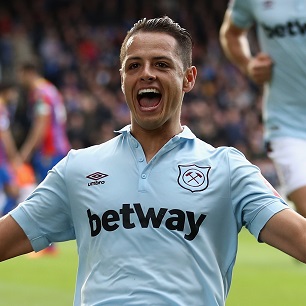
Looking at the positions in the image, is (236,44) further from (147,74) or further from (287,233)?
(287,233)

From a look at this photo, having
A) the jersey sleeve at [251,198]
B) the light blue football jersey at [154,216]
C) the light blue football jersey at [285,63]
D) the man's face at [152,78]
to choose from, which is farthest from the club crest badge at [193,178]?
the light blue football jersey at [285,63]

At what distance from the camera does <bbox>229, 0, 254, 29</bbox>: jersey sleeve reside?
7.57 m

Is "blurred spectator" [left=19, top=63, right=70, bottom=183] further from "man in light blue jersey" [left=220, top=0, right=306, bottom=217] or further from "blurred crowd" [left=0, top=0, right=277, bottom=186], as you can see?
"blurred crowd" [left=0, top=0, right=277, bottom=186]

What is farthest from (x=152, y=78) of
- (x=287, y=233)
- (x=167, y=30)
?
(x=287, y=233)

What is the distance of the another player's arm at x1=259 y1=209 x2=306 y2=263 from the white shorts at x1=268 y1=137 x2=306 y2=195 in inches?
106

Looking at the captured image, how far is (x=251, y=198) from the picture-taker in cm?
417

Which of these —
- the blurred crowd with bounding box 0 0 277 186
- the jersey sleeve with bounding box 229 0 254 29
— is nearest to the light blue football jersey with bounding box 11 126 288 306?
the jersey sleeve with bounding box 229 0 254 29

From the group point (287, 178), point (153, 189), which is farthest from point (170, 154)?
point (287, 178)

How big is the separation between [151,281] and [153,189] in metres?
0.38

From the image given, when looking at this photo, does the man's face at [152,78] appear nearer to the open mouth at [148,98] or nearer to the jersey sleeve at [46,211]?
the open mouth at [148,98]

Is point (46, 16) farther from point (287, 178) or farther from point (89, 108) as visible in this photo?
point (287, 178)

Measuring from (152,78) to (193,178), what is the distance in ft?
1.44

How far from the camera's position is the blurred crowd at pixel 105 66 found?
25047 millimetres

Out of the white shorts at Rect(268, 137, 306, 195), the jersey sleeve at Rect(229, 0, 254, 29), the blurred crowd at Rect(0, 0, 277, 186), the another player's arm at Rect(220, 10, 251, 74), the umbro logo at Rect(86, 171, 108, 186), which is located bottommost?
the blurred crowd at Rect(0, 0, 277, 186)
